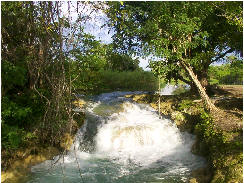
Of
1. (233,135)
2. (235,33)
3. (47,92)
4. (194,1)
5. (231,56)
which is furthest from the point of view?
(231,56)

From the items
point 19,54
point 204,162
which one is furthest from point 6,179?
point 204,162

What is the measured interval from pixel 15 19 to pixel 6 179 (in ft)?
11.7

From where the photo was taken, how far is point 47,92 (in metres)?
5.39

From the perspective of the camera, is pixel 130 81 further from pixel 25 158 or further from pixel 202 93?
pixel 25 158

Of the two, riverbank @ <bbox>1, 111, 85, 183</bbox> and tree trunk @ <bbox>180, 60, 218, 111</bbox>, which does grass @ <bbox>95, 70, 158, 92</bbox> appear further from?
riverbank @ <bbox>1, 111, 85, 183</bbox>

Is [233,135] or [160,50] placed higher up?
[160,50]

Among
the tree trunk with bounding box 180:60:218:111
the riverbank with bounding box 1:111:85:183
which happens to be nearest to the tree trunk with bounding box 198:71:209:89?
the tree trunk with bounding box 180:60:218:111

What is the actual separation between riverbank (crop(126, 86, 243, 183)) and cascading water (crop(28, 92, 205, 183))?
369mm

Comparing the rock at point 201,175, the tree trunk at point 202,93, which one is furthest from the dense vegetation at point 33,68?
the tree trunk at point 202,93

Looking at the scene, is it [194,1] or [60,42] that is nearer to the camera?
[60,42]

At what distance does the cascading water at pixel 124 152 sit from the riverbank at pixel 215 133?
1.21 feet

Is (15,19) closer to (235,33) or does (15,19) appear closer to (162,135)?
(162,135)

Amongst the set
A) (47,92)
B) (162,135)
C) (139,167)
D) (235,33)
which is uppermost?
(235,33)

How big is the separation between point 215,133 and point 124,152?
9.33ft
